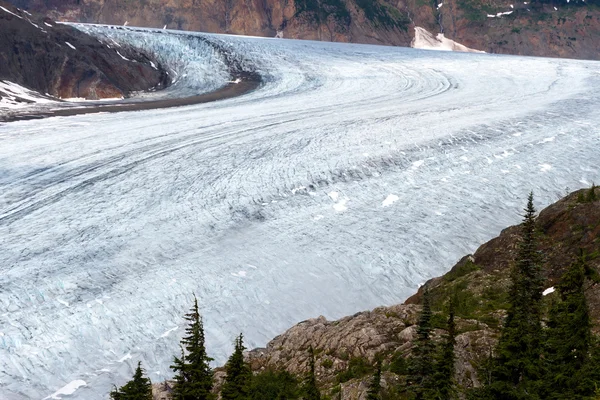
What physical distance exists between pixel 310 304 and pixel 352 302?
101 cm

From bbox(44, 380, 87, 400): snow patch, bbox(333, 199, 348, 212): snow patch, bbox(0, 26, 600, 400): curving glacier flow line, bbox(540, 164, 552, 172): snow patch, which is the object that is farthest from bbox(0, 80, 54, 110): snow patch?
bbox(540, 164, 552, 172): snow patch

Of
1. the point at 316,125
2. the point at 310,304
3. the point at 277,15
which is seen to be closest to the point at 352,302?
the point at 310,304

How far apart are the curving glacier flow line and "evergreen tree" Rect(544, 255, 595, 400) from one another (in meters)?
6.85

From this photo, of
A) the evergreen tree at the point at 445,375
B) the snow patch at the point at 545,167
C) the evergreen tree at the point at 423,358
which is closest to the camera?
the evergreen tree at the point at 445,375

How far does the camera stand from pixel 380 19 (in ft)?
340

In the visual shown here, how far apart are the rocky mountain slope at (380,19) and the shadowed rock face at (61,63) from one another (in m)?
53.3

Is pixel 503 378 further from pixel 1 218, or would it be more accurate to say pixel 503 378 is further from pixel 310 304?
pixel 1 218

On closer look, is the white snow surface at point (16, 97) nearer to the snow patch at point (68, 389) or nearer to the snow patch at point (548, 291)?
the snow patch at point (68, 389)

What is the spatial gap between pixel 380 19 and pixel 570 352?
101 metres

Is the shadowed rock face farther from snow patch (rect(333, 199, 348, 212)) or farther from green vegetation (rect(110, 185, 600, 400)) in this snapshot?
green vegetation (rect(110, 185, 600, 400))

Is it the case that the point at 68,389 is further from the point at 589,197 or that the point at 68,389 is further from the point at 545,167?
the point at 545,167

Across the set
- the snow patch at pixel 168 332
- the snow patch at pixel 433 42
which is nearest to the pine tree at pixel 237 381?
the snow patch at pixel 168 332

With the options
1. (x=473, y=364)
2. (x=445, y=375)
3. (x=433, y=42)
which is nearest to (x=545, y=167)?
(x=473, y=364)

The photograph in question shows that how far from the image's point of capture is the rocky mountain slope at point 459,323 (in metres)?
9.25
